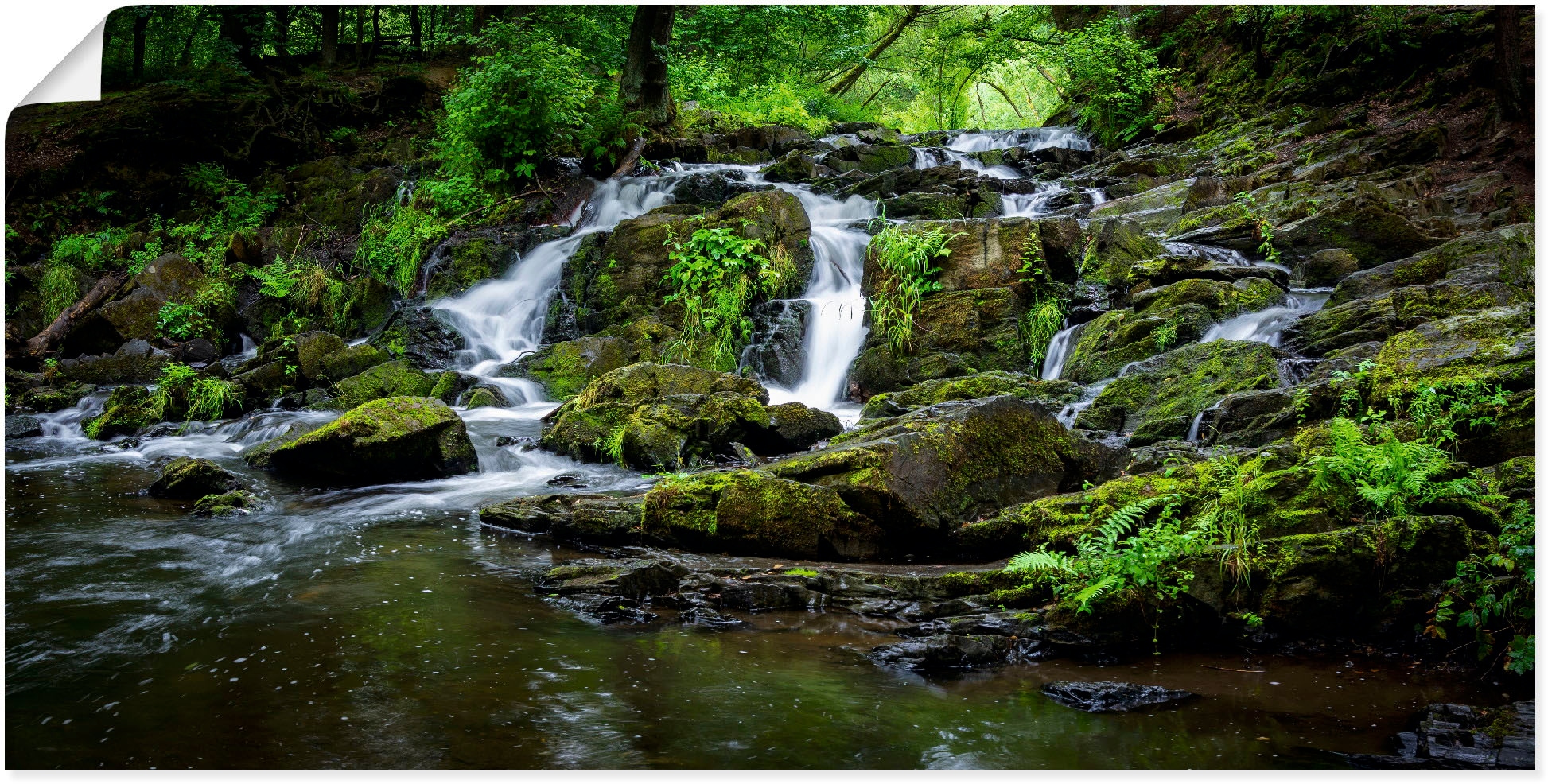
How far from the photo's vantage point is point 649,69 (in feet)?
49.1

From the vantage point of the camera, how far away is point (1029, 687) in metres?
3.07

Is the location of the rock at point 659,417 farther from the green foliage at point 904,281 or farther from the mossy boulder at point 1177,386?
the mossy boulder at point 1177,386

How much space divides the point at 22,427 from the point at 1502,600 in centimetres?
1132

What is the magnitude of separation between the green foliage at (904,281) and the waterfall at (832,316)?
0.48 meters

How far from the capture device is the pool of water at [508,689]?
251 cm

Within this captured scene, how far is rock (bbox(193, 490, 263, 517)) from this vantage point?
5863mm

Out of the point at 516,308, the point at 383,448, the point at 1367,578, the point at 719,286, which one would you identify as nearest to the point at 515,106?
the point at 516,308

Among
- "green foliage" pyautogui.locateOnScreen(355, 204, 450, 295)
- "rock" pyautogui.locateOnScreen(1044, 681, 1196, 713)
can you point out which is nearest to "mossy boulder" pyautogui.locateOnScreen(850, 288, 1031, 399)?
"rock" pyautogui.locateOnScreen(1044, 681, 1196, 713)

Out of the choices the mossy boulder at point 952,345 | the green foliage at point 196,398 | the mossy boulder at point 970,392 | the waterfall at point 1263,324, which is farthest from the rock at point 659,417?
the waterfall at point 1263,324

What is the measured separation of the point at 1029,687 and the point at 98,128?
60.3ft

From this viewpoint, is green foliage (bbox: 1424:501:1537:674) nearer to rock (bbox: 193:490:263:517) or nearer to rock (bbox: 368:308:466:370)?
rock (bbox: 193:490:263:517)

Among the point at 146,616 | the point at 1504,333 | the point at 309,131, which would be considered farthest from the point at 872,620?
the point at 309,131

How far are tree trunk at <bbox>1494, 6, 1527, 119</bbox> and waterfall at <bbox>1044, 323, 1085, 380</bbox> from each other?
18.6 feet

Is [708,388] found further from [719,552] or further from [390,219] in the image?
[390,219]
